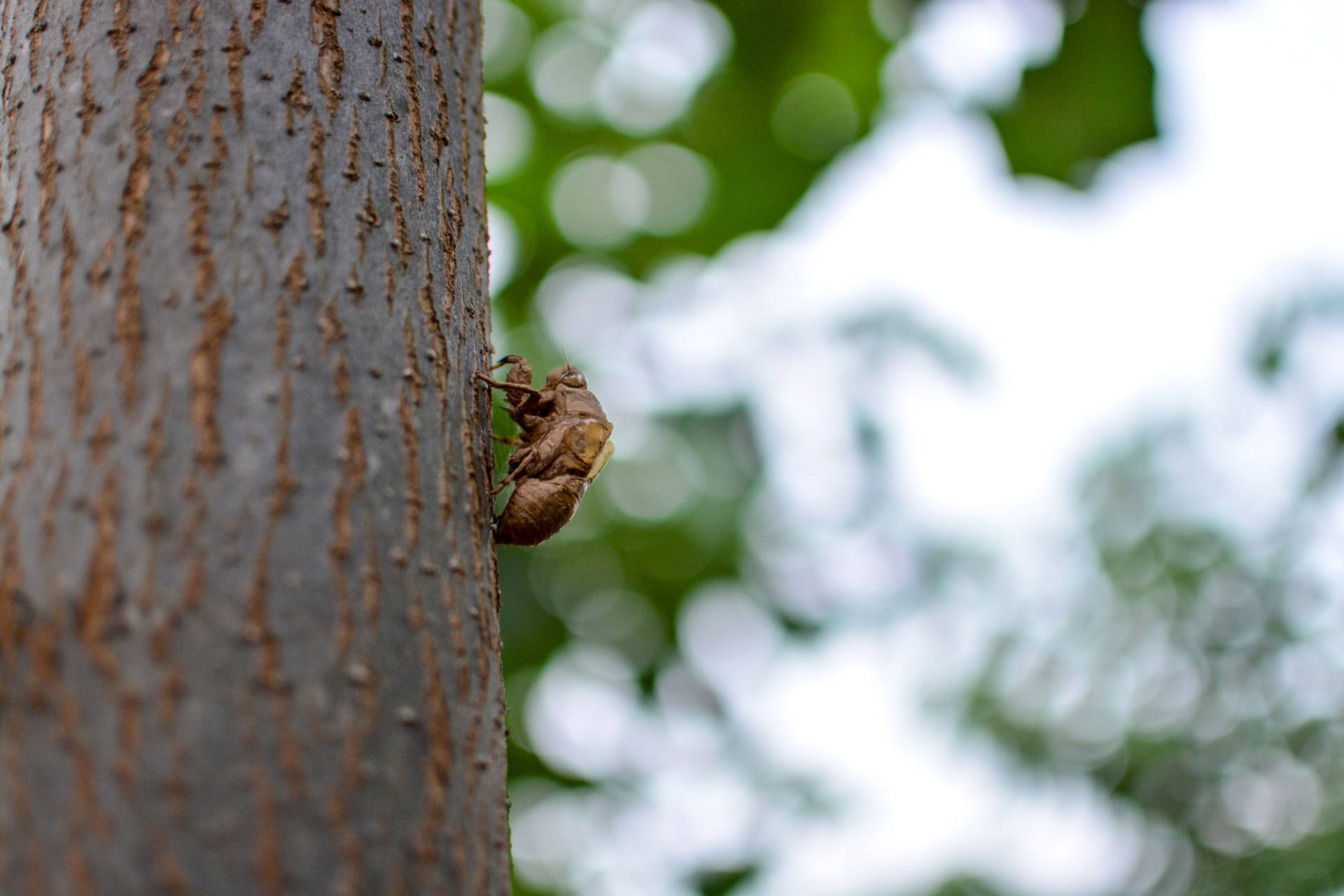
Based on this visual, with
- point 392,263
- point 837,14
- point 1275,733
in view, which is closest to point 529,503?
→ point 392,263

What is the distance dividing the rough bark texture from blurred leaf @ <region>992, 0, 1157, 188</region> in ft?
9.10

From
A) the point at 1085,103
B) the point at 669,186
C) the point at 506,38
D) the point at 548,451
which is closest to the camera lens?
the point at 548,451

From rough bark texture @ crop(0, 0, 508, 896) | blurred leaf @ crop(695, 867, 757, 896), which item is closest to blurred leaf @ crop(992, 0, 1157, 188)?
rough bark texture @ crop(0, 0, 508, 896)

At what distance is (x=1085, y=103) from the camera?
152 inches

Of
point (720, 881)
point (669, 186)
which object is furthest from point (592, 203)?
point (720, 881)

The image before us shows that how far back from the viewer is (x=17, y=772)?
48.3 inches

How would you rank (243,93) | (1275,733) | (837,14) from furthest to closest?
(1275,733) → (837,14) → (243,93)

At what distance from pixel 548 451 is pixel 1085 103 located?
2.54m

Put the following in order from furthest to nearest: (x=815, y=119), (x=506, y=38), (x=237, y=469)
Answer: (x=506, y=38) < (x=815, y=119) < (x=237, y=469)

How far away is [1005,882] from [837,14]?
48.6ft

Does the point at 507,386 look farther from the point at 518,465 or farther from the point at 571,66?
the point at 571,66

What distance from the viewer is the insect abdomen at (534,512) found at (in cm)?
228

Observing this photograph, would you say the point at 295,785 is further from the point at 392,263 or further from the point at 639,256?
the point at 639,256

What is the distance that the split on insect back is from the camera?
90.5 inches
